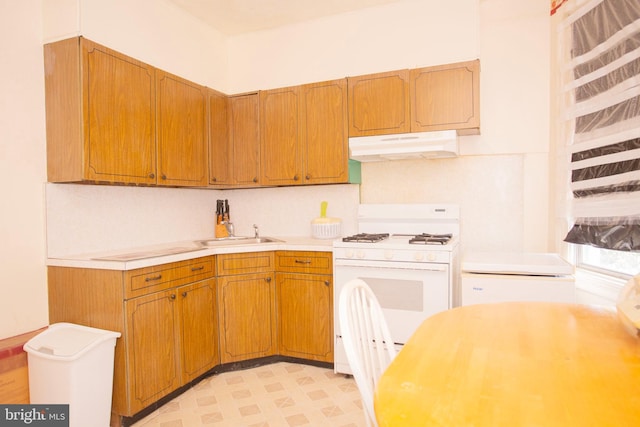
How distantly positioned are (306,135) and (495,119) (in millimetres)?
1435

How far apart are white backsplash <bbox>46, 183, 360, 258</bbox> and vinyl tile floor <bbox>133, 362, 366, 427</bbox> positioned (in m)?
1.12

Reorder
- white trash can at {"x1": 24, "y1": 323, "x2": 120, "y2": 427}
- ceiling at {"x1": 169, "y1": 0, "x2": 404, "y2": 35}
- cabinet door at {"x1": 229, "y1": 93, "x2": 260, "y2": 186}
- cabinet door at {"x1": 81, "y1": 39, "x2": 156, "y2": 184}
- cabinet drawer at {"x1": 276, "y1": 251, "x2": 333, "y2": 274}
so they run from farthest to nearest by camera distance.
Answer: cabinet door at {"x1": 229, "y1": 93, "x2": 260, "y2": 186} < ceiling at {"x1": 169, "y1": 0, "x2": 404, "y2": 35} < cabinet drawer at {"x1": 276, "y1": 251, "x2": 333, "y2": 274} < cabinet door at {"x1": 81, "y1": 39, "x2": 156, "y2": 184} < white trash can at {"x1": 24, "y1": 323, "x2": 120, "y2": 427}

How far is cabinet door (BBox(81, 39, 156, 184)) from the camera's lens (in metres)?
2.24

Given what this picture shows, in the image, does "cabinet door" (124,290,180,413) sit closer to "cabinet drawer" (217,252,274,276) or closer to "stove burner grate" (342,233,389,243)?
"cabinet drawer" (217,252,274,276)

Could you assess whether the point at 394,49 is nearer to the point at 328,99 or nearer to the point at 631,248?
the point at 328,99

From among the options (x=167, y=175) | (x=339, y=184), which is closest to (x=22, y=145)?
(x=167, y=175)

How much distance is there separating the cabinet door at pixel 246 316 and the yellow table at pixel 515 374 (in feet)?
5.92

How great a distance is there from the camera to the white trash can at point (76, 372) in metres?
1.89

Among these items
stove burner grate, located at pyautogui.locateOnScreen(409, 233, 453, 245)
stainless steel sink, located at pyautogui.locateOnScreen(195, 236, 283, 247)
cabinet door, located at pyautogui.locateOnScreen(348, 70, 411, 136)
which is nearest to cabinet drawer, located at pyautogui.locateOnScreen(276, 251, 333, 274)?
stainless steel sink, located at pyautogui.locateOnScreen(195, 236, 283, 247)

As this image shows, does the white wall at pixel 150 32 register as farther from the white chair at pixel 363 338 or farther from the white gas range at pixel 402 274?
the white chair at pixel 363 338

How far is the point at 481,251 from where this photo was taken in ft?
9.73

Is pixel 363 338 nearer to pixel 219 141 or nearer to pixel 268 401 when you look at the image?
pixel 268 401

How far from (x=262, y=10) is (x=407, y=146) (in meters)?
1.64

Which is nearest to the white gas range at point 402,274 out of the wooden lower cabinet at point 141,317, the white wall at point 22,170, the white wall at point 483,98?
the white wall at point 483,98
